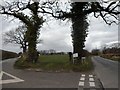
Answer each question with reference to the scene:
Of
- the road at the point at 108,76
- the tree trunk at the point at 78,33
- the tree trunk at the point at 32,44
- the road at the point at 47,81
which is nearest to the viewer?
the road at the point at 47,81

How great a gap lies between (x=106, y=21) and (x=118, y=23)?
54.5 inches

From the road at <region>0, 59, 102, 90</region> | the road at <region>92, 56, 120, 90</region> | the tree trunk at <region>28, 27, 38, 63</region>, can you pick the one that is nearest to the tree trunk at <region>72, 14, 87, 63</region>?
the road at <region>92, 56, 120, 90</region>

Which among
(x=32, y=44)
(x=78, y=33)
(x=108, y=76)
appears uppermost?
(x=78, y=33)

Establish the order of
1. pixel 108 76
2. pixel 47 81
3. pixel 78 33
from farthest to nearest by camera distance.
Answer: pixel 78 33, pixel 108 76, pixel 47 81

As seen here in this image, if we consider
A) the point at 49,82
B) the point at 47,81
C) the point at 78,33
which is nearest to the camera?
the point at 49,82

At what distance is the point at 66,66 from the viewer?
74.8 ft

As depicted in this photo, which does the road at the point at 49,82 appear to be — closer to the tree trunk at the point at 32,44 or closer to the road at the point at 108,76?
the road at the point at 108,76

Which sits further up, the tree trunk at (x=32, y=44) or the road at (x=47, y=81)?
the tree trunk at (x=32, y=44)

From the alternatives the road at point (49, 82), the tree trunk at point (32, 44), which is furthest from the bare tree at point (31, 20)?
the road at point (49, 82)

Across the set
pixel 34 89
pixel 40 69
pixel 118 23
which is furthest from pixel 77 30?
pixel 34 89

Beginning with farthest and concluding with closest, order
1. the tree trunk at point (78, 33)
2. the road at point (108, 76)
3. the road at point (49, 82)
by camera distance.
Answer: the tree trunk at point (78, 33)
the road at point (108, 76)
the road at point (49, 82)

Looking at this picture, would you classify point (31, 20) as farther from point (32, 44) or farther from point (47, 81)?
point (47, 81)

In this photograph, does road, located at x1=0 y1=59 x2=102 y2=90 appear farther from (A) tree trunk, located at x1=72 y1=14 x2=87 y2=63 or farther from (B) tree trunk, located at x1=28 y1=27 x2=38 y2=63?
(B) tree trunk, located at x1=28 y1=27 x2=38 y2=63

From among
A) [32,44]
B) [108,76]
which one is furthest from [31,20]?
[108,76]
